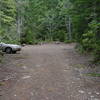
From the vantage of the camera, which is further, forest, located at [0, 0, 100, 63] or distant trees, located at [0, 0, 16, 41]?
forest, located at [0, 0, 100, 63]

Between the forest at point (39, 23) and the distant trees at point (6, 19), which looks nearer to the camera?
the distant trees at point (6, 19)

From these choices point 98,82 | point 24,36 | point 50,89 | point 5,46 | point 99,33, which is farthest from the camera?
point 24,36

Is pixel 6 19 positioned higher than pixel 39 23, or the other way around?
pixel 39 23

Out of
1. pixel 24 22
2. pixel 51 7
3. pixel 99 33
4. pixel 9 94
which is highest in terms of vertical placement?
pixel 51 7

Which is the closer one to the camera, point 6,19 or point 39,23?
point 6,19

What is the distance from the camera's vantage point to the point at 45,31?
35.1 metres

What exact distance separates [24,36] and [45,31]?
6.50 meters

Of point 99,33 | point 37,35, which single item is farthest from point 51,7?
point 99,33

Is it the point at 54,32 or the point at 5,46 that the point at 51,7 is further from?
the point at 5,46

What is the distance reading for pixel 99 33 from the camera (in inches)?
454

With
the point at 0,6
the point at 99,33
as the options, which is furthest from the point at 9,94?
the point at 0,6

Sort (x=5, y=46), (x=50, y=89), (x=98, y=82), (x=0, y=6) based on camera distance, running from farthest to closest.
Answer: (x=0, y=6) → (x=5, y=46) → (x=98, y=82) → (x=50, y=89)

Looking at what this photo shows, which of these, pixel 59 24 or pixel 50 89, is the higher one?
pixel 59 24

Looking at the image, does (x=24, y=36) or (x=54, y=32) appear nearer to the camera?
(x=24, y=36)
